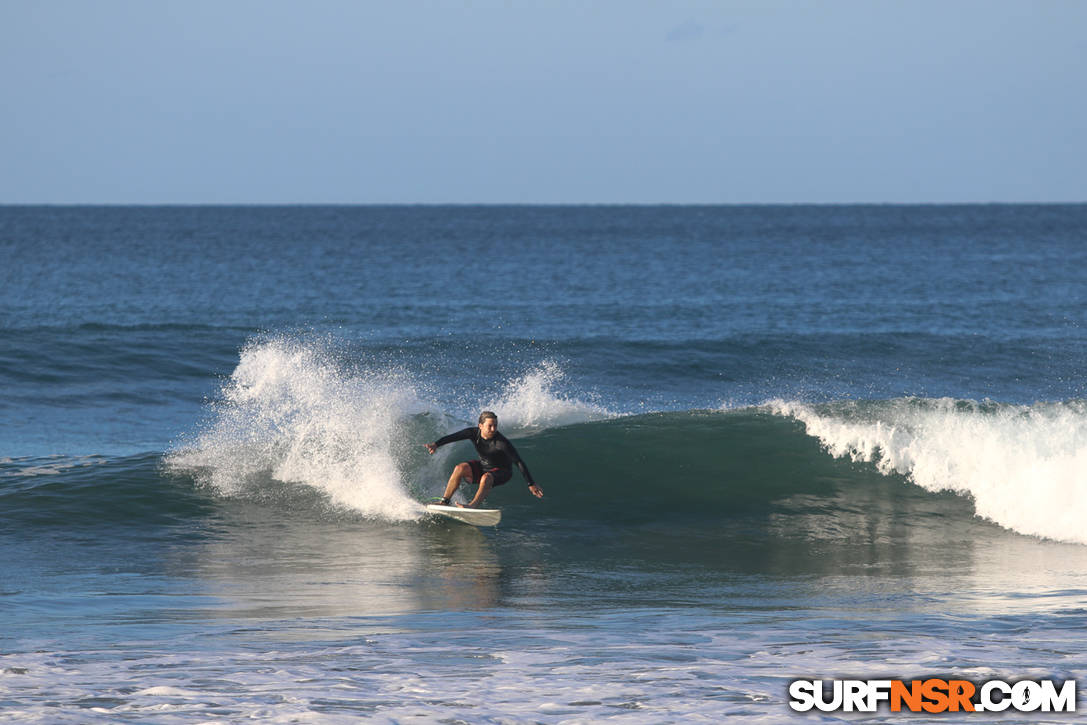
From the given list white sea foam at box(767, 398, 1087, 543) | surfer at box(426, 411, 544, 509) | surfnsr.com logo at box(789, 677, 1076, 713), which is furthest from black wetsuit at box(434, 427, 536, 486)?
surfnsr.com logo at box(789, 677, 1076, 713)


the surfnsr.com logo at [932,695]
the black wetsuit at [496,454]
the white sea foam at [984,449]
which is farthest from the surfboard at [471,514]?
the white sea foam at [984,449]

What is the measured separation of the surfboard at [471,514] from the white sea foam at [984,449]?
5777mm

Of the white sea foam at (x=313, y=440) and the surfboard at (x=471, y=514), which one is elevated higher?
the white sea foam at (x=313, y=440)

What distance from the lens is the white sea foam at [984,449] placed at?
526 inches

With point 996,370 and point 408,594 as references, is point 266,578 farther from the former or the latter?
point 996,370

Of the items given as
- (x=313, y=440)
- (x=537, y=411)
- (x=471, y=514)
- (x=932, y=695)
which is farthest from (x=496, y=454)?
(x=932, y=695)

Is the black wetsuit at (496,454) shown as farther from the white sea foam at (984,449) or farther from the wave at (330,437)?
the white sea foam at (984,449)

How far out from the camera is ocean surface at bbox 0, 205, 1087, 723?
729 centimetres

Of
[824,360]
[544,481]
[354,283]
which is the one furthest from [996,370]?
[354,283]

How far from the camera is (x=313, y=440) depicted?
14.9m

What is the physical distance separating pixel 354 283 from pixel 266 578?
138ft

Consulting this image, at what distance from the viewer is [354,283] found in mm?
51781

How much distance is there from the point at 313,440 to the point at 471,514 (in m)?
3.39

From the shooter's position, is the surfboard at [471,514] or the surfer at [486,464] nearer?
the surfboard at [471,514]
